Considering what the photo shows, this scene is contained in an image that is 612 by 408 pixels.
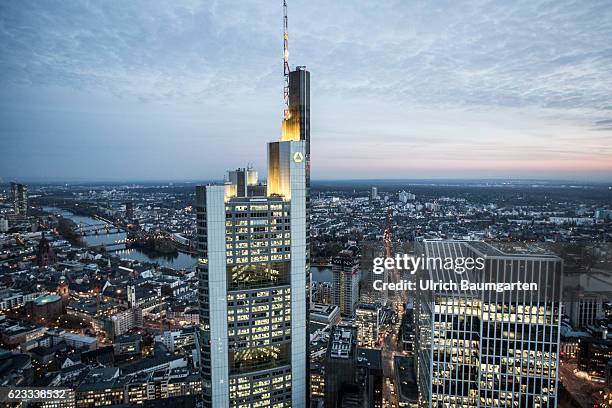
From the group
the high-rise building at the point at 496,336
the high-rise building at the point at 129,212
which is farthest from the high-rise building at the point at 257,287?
the high-rise building at the point at 129,212

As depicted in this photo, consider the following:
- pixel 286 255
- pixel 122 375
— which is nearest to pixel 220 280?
pixel 286 255

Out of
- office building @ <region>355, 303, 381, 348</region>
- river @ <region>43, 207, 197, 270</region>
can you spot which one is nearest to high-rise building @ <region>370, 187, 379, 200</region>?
river @ <region>43, 207, 197, 270</region>

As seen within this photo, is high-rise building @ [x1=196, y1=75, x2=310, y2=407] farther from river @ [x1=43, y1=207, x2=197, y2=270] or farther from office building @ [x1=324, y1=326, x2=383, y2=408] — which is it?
river @ [x1=43, y1=207, x2=197, y2=270]

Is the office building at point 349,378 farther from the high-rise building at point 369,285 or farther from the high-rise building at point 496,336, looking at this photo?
the high-rise building at point 369,285

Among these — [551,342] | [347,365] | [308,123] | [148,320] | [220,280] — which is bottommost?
[148,320]

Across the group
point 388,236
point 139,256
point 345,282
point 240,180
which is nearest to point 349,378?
point 240,180

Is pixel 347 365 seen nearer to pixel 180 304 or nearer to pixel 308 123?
pixel 308 123
